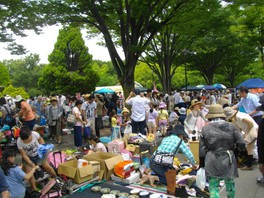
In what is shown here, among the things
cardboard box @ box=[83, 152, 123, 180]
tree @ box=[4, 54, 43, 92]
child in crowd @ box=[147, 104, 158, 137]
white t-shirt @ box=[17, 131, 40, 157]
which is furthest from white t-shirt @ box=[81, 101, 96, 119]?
tree @ box=[4, 54, 43, 92]

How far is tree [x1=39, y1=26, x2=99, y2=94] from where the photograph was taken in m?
36.3

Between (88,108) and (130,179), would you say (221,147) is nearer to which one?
(130,179)

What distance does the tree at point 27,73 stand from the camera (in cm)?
5719

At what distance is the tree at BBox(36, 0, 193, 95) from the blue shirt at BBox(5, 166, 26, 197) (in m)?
7.88

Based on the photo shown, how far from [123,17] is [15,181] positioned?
8.98 m

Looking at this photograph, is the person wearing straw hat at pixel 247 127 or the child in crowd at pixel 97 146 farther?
the child in crowd at pixel 97 146

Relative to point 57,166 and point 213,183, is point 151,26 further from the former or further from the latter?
point 213,183

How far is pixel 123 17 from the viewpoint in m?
11.6

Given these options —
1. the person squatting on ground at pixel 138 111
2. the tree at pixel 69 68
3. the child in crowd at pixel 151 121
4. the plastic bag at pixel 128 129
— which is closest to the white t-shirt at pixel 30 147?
the plastic bag at pixel 128 129

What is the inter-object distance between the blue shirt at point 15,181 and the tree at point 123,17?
7.88 metres

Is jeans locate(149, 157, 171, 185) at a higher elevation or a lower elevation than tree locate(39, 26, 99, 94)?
lower

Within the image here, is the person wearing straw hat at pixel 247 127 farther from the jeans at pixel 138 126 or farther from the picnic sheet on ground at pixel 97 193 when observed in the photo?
the jeans at pixel 138 126

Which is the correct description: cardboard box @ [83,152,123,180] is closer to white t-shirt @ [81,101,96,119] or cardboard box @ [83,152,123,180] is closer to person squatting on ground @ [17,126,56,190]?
person squatting on ground @ [17,126,56,190]

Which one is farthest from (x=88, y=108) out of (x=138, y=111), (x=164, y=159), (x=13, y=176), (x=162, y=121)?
(x=13, y=176)
